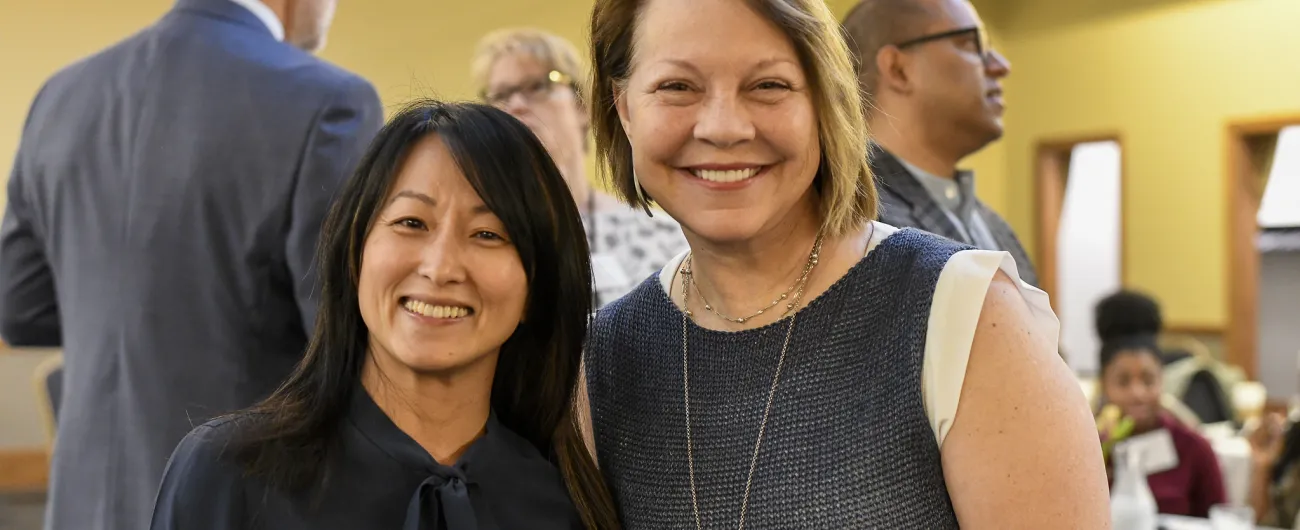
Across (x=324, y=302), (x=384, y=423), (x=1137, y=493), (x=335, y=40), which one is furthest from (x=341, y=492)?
(x=335, y=40)

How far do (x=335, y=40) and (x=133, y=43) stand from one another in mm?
4766

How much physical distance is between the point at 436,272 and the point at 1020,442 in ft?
2.07

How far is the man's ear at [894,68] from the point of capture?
2154 mm

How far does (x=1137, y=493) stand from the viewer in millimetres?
2807

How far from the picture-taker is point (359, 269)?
133cm

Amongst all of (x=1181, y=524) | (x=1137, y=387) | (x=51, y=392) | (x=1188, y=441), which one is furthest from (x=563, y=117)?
(x=51, y=392)

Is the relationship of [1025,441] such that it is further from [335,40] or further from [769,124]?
[335,40]

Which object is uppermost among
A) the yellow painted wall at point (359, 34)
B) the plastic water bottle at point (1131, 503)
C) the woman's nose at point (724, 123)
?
the yellow painted wall at point (359, 34)

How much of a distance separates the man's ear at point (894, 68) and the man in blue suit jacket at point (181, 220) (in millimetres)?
954

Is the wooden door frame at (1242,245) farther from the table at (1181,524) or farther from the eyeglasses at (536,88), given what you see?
the eyeglasses at (536,88)

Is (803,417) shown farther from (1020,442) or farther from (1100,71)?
(1100,71)

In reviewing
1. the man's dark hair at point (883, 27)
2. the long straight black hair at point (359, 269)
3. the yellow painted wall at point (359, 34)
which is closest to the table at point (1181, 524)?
the man's dark hair at point (883, 27)

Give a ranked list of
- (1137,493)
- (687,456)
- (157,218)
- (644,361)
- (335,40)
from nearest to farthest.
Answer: (687,456)
(644,361)
(157,218)
(1137,493)
(335,40)

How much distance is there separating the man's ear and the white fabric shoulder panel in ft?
3.06
